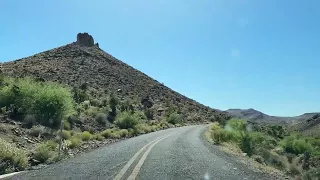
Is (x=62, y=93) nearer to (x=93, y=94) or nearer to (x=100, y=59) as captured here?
(x=93, y=94)

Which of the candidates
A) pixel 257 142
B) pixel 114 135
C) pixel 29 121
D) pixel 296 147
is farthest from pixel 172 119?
pixel 29 121

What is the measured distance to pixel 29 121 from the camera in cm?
2595

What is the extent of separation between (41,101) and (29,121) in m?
3.48

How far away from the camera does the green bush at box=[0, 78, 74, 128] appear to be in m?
28.6

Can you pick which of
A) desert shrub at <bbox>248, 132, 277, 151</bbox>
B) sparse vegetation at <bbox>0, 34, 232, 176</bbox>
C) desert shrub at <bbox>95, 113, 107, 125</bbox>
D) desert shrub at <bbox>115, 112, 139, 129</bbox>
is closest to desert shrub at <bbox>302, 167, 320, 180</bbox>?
desert shrub at <bbox>248, 132, 277, 151</bbox>

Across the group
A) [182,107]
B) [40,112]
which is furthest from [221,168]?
[182,107]

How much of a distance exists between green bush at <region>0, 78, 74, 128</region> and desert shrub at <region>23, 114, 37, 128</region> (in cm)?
95

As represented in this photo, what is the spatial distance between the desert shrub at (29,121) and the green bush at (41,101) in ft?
3.13

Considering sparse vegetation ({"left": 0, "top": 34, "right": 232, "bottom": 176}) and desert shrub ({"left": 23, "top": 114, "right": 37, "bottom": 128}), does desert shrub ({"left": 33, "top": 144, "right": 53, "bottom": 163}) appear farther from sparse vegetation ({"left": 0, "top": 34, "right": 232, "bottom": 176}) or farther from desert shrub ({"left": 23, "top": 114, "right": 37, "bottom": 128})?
desert shrub ({"left": 23, "top": 114, "right": 37, "bottom": 128})

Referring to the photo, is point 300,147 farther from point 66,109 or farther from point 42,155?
point 42,155

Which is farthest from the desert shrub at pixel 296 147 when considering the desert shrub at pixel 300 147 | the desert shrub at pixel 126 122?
the desert shrub at pixel 126 122

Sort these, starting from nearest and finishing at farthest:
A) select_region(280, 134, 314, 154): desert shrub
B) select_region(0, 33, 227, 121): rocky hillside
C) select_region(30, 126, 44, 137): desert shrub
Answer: select_region(30, 126, 44, 137): desert shrub < select_region(280, 134, 314, 154): desert shrub < select_region(0, 33, 227, 121): rocky hillside

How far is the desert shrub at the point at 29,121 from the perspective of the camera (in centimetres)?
2521

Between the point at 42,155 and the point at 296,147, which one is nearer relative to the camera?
the point at 42,155
